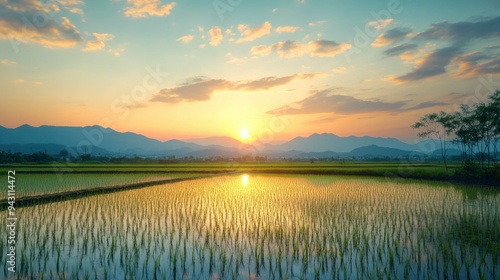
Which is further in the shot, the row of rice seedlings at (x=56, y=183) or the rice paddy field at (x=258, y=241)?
Result: the row of rice seedlings at (x=56, y=183)

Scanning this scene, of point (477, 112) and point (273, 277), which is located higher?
point (477, 112)

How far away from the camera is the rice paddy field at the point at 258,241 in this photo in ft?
20.0

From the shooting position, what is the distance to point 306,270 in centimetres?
610

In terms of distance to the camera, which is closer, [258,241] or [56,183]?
[258,241]

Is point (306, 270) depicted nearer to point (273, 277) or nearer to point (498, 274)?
point (273, 277)

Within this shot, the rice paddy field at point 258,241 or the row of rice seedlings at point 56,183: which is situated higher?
the row of rice seedlings at point 56,183

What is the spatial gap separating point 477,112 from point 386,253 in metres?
32.7

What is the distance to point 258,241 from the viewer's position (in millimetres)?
8039

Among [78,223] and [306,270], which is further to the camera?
[78,223]

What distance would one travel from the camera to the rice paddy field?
609 cm

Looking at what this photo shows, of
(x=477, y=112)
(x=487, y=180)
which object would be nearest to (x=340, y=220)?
(x=487, y=180)

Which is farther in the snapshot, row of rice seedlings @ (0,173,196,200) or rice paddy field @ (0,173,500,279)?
row of rice seedlings @ (0,173,196,200)

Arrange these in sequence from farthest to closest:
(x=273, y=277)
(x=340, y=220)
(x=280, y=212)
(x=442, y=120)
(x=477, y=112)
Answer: (x=442, y=120), (x=477, y=112), (x=280, y=212), (x=340, y=220), (x=273, y=277)

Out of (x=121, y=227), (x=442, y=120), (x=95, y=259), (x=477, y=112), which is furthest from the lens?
(x=442, y=120)
